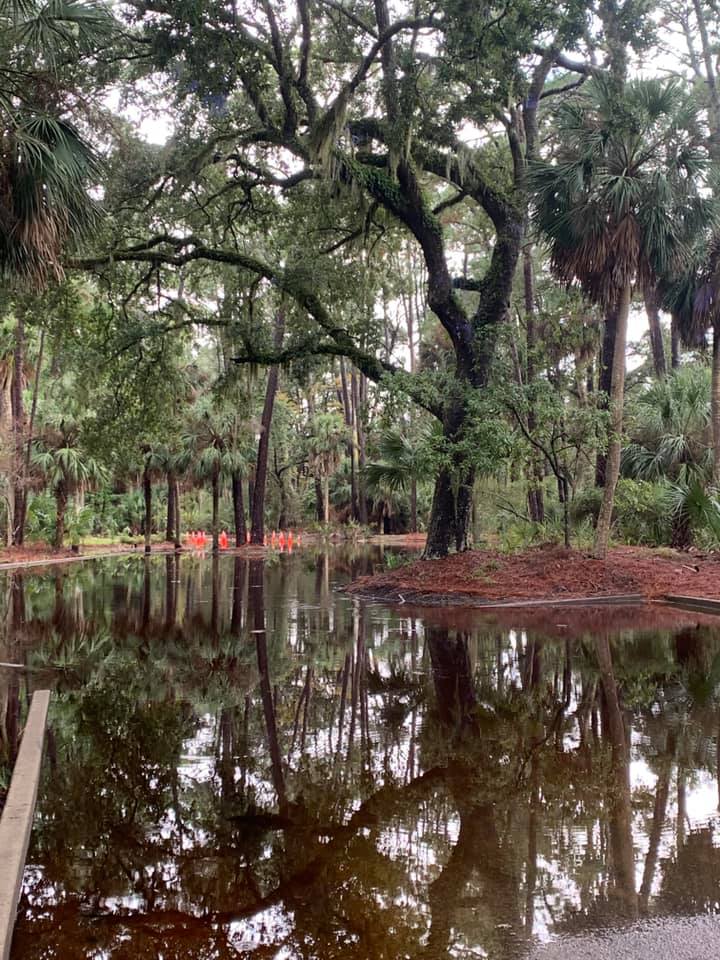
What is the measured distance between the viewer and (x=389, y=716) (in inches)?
265

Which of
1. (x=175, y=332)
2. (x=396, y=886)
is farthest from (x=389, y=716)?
(x=175, y=332)

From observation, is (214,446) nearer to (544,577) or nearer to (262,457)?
(262,457)

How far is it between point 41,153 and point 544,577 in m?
11.0

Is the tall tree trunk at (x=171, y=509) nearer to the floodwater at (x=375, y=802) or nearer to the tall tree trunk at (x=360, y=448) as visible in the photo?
the tall tree trunk at (x=360, y=448)

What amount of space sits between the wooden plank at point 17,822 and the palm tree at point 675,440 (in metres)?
15.6

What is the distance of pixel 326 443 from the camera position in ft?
158

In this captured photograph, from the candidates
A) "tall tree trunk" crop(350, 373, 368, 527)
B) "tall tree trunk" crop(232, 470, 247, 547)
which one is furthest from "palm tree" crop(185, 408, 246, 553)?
"tall tree trunk" crop(350, 373, 368, 527)

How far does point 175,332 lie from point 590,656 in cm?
1298

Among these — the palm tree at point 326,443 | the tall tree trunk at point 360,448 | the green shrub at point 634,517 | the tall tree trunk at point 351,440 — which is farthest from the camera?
the palm tree at point 326,443

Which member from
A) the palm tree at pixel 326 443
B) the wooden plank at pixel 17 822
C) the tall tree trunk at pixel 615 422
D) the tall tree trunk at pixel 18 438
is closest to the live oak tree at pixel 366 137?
the tall tree trunk at pixel 615 422

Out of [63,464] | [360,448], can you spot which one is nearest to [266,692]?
[63,464]

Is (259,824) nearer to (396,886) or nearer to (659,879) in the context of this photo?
(396,886)

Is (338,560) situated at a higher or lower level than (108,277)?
lower

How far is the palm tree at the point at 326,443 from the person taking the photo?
158 ft
